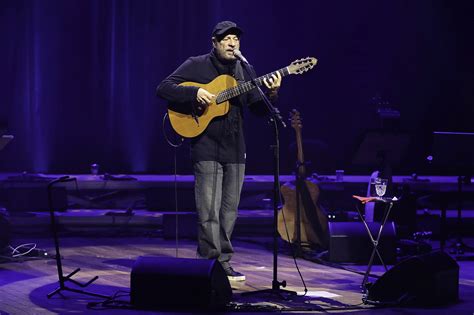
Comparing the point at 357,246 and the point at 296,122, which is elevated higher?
the point at 296,122

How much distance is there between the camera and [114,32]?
10188mm

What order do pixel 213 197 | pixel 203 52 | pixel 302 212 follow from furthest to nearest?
pixel 203 52 < pixel 302 212 < pixel 213 197

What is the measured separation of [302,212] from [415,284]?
2415mm

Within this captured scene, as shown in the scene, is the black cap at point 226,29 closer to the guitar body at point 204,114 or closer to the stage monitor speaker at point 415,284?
the guitar body at point 204,114

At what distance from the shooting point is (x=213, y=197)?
6801 mm

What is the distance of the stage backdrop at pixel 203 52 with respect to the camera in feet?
33.3

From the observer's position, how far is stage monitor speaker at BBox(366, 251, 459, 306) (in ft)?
20.2

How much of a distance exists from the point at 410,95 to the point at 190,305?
5.57 metres

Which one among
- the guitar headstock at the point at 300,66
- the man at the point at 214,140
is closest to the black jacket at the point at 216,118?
the man at the point at 214,140

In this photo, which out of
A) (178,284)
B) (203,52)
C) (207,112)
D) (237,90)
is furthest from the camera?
(203,52)

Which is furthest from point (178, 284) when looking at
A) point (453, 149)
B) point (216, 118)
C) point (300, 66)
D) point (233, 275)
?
point (453, 149)

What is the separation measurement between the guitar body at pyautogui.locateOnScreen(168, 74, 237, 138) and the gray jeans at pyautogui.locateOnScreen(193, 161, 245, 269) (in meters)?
0.26

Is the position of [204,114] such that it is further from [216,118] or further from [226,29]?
[226,29]

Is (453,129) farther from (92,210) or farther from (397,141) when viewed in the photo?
(92,210)
